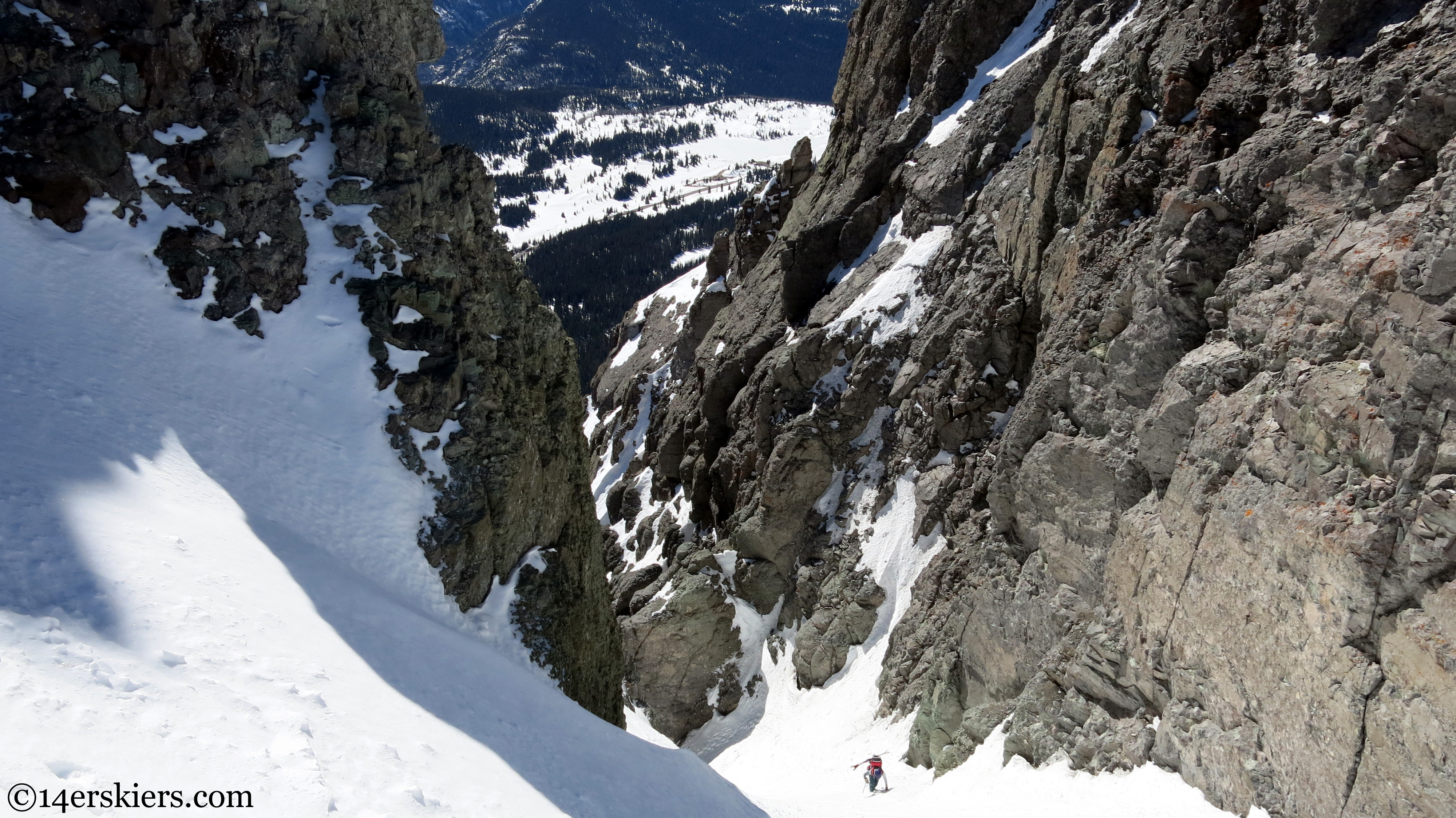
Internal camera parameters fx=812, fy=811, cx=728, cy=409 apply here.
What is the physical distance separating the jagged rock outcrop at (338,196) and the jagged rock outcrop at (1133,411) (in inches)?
510

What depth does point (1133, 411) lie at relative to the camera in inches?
792

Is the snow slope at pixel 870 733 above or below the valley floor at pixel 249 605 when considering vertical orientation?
below

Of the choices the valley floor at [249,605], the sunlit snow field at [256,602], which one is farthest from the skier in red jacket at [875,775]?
the valley floor at [249,605]

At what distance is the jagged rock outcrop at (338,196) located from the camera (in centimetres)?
1694

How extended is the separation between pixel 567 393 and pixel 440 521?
19.5 feet

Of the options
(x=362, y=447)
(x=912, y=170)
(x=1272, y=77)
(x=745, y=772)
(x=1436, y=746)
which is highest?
(x=1272, y=77)

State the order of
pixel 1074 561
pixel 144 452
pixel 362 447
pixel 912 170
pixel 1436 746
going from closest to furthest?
pixel 1436 746, pixel 144 452, pixel 362 447, pixel 1074 561, pixel 912 170

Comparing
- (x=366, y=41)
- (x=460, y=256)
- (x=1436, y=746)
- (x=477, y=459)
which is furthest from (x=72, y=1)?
(x=1436, y=746)

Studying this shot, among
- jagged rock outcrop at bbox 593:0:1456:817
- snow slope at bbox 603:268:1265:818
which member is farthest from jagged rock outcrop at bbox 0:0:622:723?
jagged rock outcrop at bbox 593:0:1456:817

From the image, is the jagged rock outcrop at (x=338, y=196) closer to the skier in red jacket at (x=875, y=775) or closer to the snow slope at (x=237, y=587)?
the snow slope at (x=237, y=587)

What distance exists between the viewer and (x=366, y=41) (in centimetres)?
1945

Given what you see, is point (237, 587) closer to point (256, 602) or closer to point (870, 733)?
point (256, 602)

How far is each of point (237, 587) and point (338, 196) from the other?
1026 cm

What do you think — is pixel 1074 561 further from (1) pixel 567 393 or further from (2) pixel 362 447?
(2) pixel 362 447
